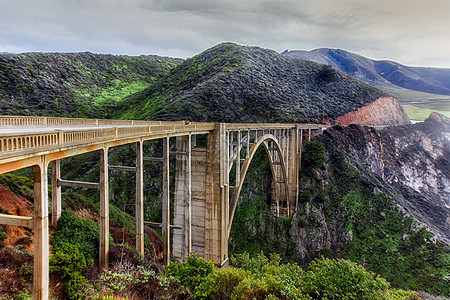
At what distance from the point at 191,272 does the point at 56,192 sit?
729 centimetres

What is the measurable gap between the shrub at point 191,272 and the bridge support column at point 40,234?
6.36m

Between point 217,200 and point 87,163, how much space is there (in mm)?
29990

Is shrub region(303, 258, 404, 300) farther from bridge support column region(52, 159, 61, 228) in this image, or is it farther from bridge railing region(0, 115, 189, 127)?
bridge railing region(0, 115, 189, 127)

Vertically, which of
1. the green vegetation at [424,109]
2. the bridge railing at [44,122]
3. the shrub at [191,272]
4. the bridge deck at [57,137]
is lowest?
the shrub at [191,272]

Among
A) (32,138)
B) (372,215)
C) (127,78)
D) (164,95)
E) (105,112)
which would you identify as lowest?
(372,215)

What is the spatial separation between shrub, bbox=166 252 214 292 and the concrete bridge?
2.02 m

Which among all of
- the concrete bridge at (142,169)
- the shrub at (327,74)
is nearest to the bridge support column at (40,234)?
the concrete bridge at (142,169)

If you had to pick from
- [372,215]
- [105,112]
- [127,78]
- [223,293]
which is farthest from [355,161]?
[127,78]

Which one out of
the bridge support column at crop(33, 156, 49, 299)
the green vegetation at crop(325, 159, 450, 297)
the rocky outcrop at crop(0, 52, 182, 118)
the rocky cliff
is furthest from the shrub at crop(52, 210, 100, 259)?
the rocky outcrop at crop(0, 52, 182, 118)

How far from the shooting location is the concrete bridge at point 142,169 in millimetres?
7062

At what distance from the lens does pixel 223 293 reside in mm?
11359

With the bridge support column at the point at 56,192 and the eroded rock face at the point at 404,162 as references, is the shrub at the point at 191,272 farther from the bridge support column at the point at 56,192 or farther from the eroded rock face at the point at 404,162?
the eroded rock face at the point at 404,162

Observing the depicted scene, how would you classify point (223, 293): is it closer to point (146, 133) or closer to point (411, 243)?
point (146, 133)

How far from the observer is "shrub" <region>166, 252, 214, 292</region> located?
41.1ft
